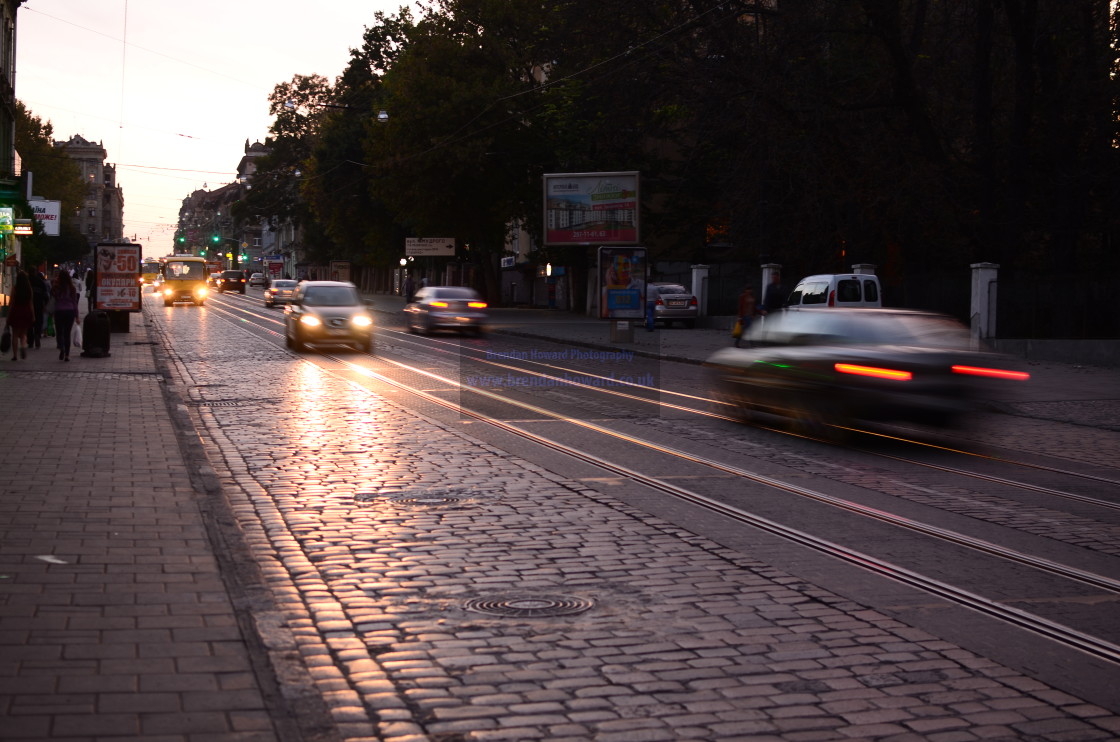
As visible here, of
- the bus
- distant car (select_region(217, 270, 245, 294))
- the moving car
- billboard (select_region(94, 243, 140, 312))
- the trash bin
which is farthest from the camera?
the bus

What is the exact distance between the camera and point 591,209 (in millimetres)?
37281

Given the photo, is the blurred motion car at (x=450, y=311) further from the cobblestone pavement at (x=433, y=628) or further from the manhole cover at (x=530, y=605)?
the manhole cover at (x=530, y=605)

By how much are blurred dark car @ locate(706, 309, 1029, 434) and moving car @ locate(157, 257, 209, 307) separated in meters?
53.5

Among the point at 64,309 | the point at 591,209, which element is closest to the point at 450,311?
the point at 591,209

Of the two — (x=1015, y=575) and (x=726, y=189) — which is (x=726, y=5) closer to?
(x=726, y=189)

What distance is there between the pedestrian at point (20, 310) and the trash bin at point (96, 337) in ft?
4.47

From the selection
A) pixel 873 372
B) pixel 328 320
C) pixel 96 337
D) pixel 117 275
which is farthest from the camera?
pixel 117 275

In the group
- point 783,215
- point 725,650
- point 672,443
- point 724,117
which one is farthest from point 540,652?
point 783,215

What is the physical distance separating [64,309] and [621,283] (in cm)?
1520

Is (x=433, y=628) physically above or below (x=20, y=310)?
below

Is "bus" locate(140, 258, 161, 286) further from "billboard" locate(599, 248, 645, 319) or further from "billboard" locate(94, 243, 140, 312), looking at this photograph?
"billboard" locate(599, 248, 645, 319)

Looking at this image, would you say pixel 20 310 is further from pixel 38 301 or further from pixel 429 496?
pixel 429 496

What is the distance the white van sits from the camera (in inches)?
1205

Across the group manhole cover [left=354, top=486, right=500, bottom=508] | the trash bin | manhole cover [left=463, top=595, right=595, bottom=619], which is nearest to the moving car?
the trash bin
